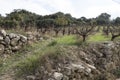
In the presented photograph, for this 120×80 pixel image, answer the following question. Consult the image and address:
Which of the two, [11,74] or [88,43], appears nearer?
[11,74]

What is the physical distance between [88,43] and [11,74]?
14.2 feet

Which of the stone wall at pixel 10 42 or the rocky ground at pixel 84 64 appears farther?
the stone wall at pixel 10 42

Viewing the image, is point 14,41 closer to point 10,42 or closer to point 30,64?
point 10,42

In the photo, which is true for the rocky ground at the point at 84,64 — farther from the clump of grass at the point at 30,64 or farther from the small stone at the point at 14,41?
the small stone at the point at 14,41

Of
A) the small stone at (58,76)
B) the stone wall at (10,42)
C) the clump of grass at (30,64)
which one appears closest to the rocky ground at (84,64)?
the small stone at (58,76)

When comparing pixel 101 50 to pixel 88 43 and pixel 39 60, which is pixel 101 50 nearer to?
pixel 88 43

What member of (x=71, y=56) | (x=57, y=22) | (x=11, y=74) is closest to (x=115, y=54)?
(x=71, y=56)

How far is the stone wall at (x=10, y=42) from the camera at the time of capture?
13375 millimetres

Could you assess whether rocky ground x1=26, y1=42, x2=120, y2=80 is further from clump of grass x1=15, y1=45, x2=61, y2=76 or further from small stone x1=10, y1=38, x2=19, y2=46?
small stone x1=10, y1=38, x2=19, y2=46

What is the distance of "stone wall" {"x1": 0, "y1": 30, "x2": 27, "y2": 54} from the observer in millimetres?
13375

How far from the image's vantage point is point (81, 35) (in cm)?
1356

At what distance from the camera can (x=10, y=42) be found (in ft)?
44.8

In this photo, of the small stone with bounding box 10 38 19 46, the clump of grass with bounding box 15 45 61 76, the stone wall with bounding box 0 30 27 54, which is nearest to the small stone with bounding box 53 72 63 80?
the clump of grass with bounding box 15 45 61 76

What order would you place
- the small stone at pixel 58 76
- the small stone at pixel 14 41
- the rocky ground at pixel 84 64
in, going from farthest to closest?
the small stone at pixel 14 41
the rocky ground at pixel 84 64
the small stone at pixel 58 76
